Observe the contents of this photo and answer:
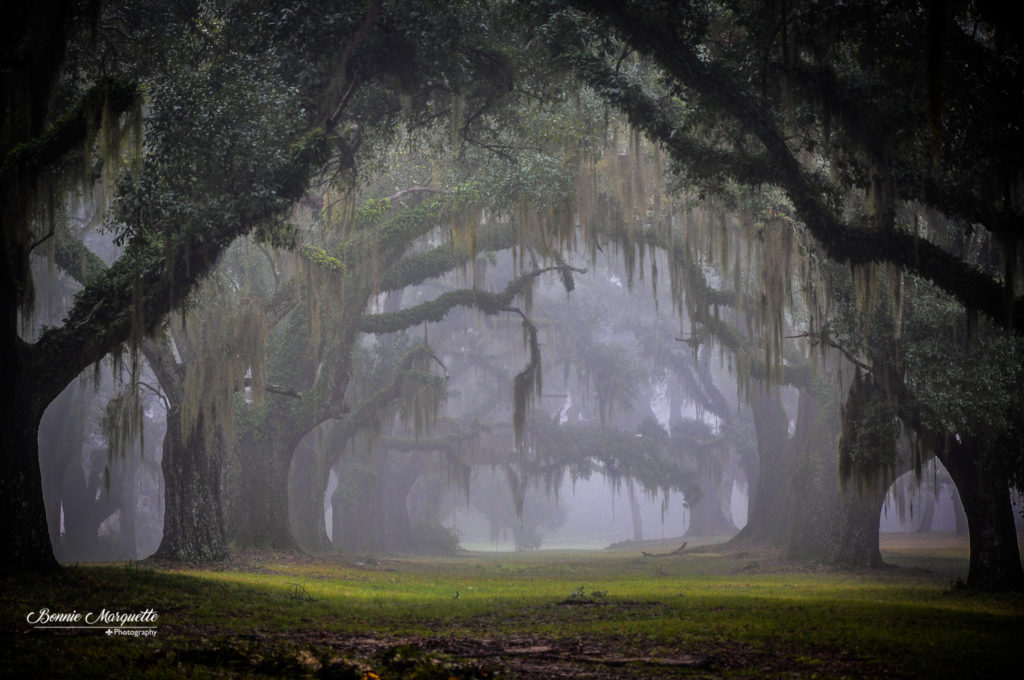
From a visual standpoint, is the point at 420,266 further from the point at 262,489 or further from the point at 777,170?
the point at 777,170

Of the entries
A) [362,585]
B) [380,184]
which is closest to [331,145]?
[362,585]

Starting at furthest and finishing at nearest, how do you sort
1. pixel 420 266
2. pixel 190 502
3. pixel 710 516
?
pixel 710 516 < pixel 420 266 < pixel 190 502

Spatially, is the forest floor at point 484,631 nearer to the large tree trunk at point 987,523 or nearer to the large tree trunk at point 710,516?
the large tree trunk at point 987,523

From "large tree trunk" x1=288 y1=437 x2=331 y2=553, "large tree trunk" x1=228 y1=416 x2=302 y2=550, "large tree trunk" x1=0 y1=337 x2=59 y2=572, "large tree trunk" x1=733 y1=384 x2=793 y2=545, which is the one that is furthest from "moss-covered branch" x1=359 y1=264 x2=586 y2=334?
"large tree trunk" x1=0 y1=337 x2=59 y2=572

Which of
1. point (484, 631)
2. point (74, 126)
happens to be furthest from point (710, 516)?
point (74, 126)

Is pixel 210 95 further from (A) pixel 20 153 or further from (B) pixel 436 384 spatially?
(B) pixel 436 384

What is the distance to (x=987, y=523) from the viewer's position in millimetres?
13359

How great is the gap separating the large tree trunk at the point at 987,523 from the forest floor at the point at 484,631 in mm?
568

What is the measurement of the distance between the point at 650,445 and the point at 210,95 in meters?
28.3

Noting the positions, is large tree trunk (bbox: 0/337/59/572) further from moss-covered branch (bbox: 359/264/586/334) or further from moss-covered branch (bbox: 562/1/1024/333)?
moss-covered branch (bbox: 359/264/586/334)

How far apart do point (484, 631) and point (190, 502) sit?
10056 millimetres

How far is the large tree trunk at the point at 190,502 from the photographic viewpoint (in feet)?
53.7

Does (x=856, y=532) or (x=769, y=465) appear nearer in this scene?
(x=856, y=532)

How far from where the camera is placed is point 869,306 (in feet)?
42.9
